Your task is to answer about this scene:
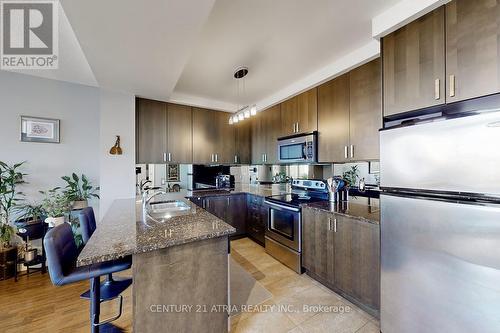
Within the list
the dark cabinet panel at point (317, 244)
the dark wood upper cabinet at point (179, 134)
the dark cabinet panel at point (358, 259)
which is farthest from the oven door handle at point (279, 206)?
the dark wood upper cabinet at point (179, 134)

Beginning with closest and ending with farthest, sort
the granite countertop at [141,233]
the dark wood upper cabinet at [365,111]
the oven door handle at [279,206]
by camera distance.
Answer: the granite countertop at [141,233], the dark wood upper cabinet at [365,111], the oven door handle at [279,206]

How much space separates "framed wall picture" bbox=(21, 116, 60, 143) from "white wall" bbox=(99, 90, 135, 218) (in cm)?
71

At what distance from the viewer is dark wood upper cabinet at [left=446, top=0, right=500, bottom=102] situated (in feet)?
3.68

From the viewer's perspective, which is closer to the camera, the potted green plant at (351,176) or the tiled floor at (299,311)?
the tiled floor at (299,311)

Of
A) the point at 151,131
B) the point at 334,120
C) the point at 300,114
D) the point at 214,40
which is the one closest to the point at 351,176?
the point at 334,120

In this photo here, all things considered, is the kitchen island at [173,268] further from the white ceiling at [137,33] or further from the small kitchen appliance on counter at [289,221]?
the white ceiling at [137,33]

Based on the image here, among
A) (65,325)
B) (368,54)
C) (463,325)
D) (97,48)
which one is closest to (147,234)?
(65,325)

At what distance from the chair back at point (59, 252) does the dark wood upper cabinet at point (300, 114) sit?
9.10 feet

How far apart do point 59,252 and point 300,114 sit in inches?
117

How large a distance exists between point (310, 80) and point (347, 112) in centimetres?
78

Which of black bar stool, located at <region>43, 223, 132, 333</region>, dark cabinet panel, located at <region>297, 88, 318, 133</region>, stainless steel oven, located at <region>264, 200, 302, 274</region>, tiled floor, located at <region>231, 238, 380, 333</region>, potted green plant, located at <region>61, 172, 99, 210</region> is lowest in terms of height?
tiled floor, located at <region>231, 238, 380, 333</region>

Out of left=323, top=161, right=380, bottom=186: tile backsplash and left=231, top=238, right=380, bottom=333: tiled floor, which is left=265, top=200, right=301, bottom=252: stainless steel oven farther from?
left=323, top=161, right=380, bottom=186: tile backsplash

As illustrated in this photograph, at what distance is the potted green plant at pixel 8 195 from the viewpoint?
239 cm

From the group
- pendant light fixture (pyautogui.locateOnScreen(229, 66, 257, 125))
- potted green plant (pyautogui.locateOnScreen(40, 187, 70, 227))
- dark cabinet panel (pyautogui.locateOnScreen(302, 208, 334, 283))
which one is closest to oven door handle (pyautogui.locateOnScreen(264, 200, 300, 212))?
dark cabinet panel (pyautogui.locateOnScreen(302, 208, 334, 283))
